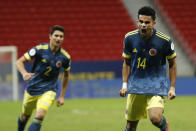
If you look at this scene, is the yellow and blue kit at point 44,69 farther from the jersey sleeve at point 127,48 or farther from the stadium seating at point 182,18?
the stadium seating at point 182,18

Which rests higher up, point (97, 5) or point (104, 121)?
point (97, 5)

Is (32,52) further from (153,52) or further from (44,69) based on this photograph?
(153,52)

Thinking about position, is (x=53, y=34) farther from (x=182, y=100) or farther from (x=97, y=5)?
(x=97, y=5)

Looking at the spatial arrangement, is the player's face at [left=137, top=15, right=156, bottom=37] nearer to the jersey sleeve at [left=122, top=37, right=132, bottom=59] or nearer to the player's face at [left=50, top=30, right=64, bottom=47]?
the jersey sleeve at [left=122, top=37, right=132, bottom=59]

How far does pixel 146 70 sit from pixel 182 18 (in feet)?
59.8

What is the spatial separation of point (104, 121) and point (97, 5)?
518 inches

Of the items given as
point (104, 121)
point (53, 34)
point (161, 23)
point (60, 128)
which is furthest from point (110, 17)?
point (53, 34)

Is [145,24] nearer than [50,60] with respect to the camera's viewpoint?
Yes

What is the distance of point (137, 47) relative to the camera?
720 cm

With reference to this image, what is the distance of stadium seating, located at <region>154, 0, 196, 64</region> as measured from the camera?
79.2 ft

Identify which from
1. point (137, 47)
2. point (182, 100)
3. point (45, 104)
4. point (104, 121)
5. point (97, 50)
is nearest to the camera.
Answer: point (137, 47)

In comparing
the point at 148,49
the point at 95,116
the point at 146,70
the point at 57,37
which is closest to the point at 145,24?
the point at 148,49

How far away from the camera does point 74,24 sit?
24.0 metres

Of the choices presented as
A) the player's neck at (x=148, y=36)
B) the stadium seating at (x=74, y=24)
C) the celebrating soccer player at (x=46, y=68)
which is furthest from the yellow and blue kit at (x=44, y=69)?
the stadium seating at (x=74, y=24)
